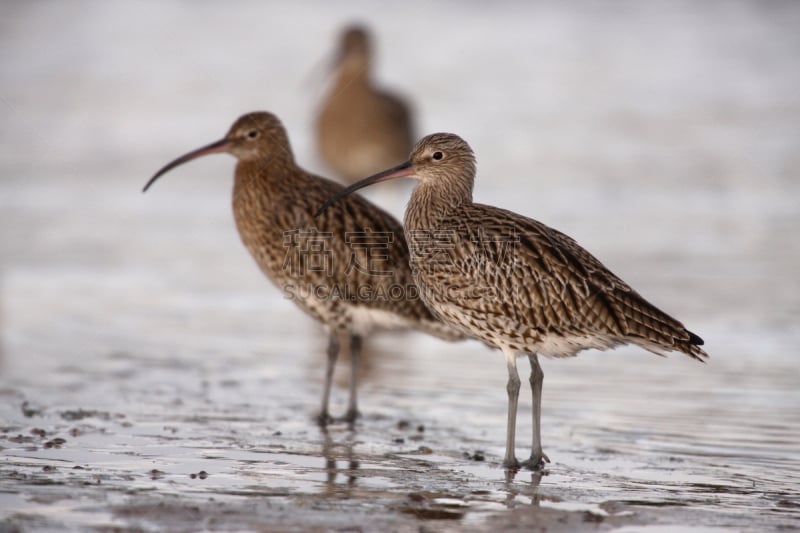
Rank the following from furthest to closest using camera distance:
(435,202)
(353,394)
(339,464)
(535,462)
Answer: (353,394), (435,202), (535,462), (339,464)

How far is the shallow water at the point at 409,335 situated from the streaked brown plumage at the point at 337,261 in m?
0.57

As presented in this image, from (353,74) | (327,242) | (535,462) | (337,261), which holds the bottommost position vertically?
(535,462)

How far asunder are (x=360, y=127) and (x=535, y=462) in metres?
12.0

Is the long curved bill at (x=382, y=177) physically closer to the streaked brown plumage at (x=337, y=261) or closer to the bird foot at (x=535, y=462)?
the streaked brown plumage at (x=337, y=261)

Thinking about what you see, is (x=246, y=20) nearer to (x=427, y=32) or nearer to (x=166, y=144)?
(x=427, y=32)

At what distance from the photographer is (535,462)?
6.98 metres

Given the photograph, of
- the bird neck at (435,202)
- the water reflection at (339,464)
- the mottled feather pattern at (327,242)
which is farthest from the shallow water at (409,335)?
the bird neck at (435,202)

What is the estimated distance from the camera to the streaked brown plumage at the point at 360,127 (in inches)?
727

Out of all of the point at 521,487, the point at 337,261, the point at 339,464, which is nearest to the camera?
the point at 521,487

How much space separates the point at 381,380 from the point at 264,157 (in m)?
1.91

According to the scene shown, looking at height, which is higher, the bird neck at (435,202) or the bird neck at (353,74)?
the bird neck at (353,74)

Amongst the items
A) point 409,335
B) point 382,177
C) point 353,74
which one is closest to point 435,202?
point 382,177

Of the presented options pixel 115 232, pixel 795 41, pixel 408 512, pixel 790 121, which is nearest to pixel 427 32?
pixel 795 41

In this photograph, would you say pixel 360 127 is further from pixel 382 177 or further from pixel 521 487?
pixel 521 487
